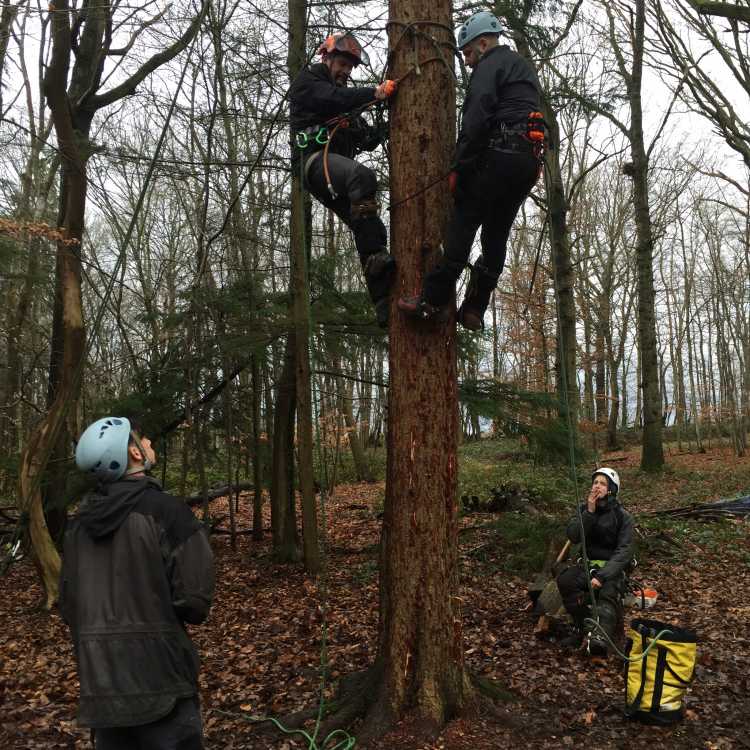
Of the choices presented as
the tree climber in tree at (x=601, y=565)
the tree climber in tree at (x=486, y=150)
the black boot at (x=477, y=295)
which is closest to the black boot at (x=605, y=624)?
the tree climber in tree at (x=601, y=565)

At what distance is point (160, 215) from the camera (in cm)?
2083

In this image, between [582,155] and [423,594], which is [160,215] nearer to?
[582,155]

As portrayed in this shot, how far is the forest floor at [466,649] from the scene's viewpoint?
400cm

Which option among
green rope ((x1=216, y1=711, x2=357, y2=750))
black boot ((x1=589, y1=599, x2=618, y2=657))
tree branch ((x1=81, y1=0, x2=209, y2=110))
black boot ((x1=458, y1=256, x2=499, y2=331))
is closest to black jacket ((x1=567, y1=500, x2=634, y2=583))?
black boot ((x1=589, y1=599, x2=618, y2=657))

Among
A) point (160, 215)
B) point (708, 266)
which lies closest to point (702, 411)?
point (708, 266)

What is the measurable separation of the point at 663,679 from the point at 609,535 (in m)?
1.91

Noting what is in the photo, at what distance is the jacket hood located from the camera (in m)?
2.56

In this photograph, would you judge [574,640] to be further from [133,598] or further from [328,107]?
[328,107]

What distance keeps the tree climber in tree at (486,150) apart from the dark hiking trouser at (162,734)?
7.46 feet

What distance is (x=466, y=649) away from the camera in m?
5.51

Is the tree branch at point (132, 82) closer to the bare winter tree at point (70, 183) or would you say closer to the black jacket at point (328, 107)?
the bare winter tree at point (70, 183)

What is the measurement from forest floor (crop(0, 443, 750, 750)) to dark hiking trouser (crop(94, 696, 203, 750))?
1358 mm

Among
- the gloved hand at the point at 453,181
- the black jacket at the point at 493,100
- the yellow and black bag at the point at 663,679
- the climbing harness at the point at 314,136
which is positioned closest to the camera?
the black jacket at the point at 493,100

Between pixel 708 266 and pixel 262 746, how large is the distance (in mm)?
35957
